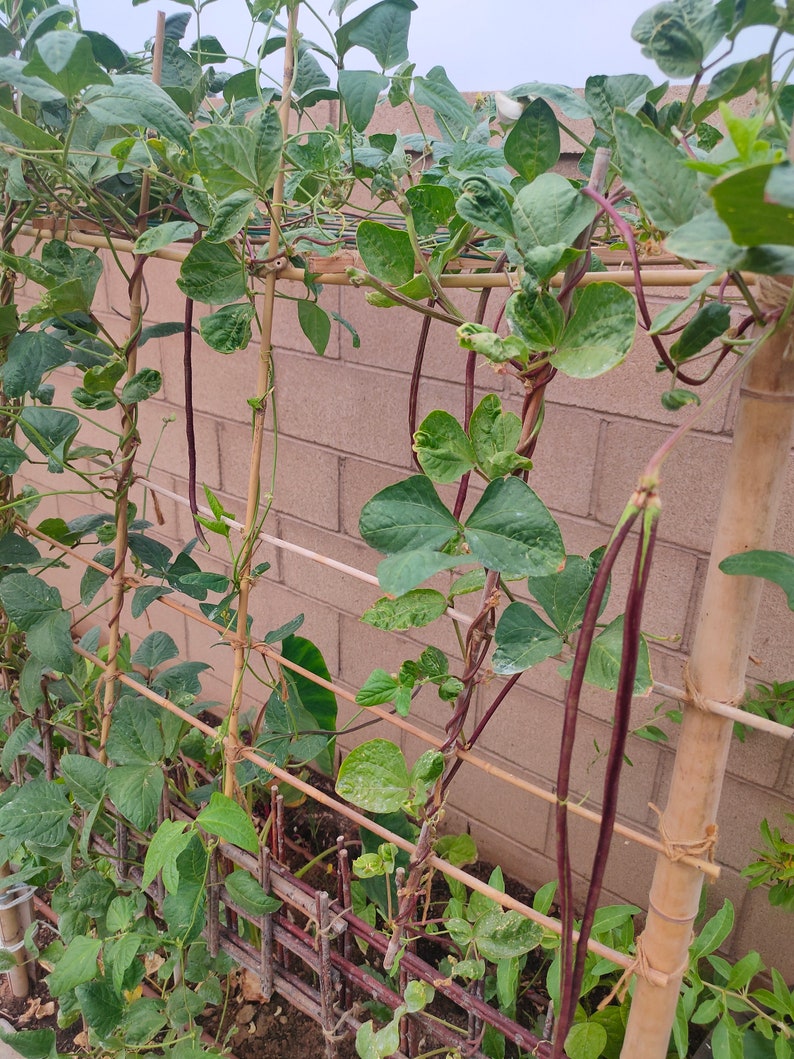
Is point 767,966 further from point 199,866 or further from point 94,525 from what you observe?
point 94,525

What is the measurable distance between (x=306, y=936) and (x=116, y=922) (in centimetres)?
25

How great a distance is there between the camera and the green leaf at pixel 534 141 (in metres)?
0.63

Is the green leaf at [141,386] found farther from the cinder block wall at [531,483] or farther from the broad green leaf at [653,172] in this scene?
the broad green leaf at [653,172]

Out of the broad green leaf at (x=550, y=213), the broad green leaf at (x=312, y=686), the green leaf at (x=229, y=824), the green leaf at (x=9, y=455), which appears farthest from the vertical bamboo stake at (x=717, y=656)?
the green leaf at (x=9, y=455)

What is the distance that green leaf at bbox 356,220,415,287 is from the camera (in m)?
0.62

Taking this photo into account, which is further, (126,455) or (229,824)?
(126,455)

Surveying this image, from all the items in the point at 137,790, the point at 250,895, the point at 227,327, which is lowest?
the point at 250,895

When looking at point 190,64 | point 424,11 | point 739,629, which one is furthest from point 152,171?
point 424,11

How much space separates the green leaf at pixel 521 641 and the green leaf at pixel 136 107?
1.74 feet

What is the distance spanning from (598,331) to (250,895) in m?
0.83

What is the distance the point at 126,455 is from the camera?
1.02 metres

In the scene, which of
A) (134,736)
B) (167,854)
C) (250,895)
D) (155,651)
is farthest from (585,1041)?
(155,651)

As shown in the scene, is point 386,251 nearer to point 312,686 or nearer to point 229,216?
point 229,216

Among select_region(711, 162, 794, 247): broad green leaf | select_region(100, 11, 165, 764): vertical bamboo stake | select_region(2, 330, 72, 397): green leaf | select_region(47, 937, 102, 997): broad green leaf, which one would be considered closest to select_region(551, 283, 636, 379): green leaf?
select_region(711, 162, 794, 247): broad green leaf
